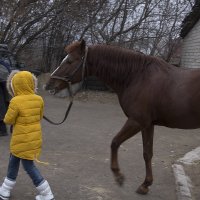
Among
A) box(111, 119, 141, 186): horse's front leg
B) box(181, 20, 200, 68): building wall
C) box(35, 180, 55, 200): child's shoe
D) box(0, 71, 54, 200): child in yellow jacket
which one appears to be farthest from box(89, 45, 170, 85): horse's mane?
box(181, 20, 200, 68): building wall

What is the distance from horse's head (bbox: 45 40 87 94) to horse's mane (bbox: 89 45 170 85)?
14 centimetres

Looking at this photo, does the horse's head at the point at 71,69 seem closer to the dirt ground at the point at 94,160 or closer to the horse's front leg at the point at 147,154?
the horse's front leg at the point at 147,154

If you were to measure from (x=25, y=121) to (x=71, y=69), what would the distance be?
1.01 meters

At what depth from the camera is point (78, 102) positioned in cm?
1503

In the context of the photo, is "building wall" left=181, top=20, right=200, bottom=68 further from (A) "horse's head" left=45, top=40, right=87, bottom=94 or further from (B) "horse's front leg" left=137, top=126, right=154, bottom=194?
(A) "horse's head" left=45, top=40, right=87, bottom=94

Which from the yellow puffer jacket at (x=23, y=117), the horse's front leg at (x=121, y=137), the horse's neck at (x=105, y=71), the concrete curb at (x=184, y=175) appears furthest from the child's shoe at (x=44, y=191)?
the concrete curb at (x=184, y=175)

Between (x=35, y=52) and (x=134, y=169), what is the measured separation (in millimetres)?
14183

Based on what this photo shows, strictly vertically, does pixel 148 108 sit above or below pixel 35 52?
above

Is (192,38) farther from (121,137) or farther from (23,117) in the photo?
(23,117)

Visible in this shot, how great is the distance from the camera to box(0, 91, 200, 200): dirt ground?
5.38m

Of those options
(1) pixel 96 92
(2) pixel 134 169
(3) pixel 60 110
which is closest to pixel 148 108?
(2) pixel 134 169

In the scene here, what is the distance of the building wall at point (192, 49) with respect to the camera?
16156 millimetres

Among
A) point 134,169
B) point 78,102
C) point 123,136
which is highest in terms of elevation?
point 123,136

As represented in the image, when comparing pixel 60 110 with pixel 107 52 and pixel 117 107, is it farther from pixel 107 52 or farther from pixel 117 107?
pixel 107 52
